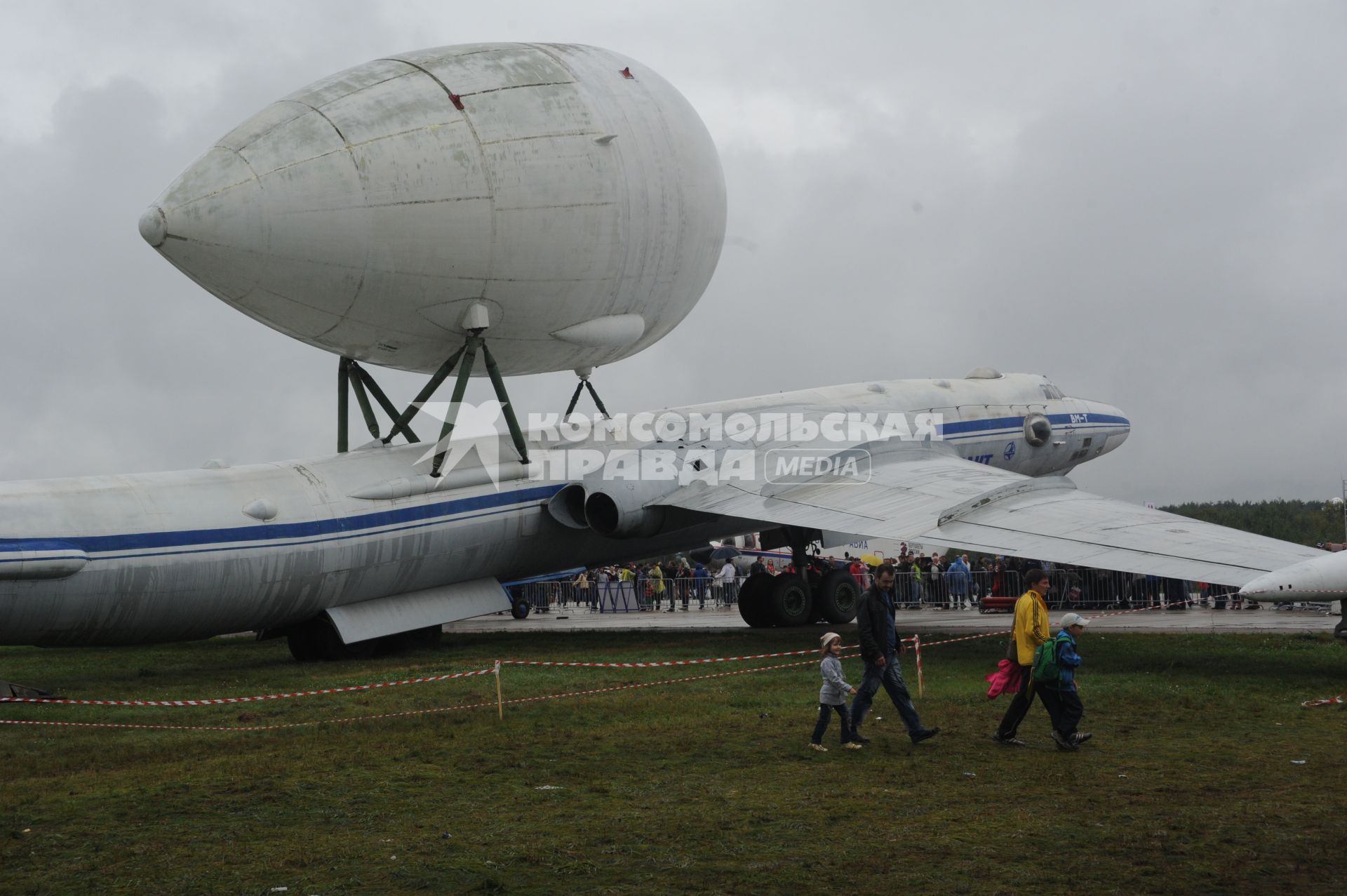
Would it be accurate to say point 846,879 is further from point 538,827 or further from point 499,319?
point 499,319

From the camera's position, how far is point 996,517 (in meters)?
16.6

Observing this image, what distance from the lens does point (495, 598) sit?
19.6m

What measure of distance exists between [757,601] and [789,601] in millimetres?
582

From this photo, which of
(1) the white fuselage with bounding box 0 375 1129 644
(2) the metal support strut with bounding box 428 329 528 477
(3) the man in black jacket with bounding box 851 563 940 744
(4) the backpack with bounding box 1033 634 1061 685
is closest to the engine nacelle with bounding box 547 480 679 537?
(1) the white fuselage with bounding box 0 375 1129 644

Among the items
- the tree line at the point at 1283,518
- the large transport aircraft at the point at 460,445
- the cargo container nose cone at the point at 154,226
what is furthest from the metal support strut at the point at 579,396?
the tree line at the point at 1283,518

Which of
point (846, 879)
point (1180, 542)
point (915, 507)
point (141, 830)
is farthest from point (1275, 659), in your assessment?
point (141, 830)

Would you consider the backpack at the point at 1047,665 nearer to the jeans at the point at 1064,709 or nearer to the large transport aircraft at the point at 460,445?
the jeans at the point at 1064,709

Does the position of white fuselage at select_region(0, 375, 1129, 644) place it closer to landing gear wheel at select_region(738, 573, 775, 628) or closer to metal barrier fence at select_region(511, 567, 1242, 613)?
landing gear wheel at select_region(738, 573, 775, 628)

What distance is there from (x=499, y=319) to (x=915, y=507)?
635 centimetres

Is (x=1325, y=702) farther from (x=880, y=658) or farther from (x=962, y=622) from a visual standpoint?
(x=962, y=622)

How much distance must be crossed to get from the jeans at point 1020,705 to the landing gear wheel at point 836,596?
41.5 ft

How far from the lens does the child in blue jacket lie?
10000mm

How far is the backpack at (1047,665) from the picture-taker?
10008mm

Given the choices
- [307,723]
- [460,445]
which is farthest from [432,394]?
[307,723]
